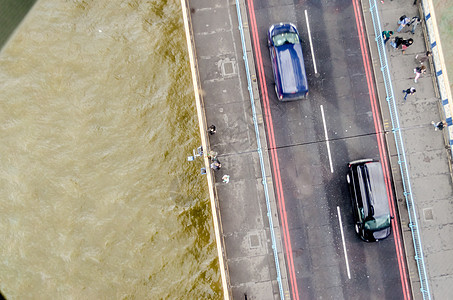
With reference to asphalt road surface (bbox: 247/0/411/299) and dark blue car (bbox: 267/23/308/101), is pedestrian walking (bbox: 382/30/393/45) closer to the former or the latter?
asphalt road surface (bbox: 247/0/411/299)

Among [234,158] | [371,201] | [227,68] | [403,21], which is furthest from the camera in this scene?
[227,68]

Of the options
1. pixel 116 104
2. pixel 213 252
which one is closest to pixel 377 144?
pixel 213 252

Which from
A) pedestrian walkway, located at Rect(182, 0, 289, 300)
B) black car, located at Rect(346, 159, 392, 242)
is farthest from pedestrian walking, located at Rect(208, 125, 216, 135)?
black car, located at Rect(346, 159, 392, 242)

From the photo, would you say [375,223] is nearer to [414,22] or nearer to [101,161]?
[414,22]

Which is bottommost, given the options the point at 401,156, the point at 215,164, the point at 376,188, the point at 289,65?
the point at 376,188

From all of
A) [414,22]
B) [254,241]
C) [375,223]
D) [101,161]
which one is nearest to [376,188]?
[375,223]

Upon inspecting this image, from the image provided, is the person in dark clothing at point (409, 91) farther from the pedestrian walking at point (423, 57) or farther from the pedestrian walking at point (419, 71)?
the pedestrian walking at point (423, 57)

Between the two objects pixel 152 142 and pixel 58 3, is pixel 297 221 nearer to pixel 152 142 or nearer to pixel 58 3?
pixel 152 142
